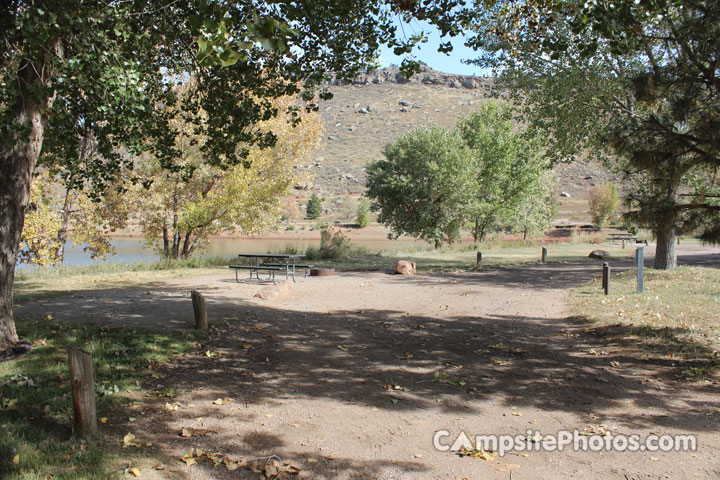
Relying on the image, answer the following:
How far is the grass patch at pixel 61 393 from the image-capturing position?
3.68m

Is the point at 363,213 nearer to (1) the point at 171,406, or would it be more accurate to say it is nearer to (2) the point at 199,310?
(2) the point at 199,310

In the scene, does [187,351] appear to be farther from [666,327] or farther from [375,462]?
[666,327]

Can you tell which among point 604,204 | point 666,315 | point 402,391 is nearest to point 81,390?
point 402,391

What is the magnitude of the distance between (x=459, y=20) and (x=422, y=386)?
533 centimetres

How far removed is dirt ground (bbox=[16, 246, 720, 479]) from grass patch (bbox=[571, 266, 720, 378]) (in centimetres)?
32

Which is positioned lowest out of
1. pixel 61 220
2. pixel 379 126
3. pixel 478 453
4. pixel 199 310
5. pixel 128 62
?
pixel 478 453

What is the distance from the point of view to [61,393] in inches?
196

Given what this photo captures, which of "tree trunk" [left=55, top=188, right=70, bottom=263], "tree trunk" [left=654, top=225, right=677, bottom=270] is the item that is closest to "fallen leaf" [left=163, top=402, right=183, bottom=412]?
"tree trunk" [left=55, top=188, right=70, bottom=263]

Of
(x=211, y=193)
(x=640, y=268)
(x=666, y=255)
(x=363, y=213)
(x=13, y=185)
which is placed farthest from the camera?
(x=363, y=213)

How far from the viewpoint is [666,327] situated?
8.18m

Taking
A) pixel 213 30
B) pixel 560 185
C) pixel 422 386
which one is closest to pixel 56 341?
pixel 422 386

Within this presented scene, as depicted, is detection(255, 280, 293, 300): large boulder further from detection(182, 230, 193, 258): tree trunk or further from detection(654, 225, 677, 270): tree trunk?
detection(654, 225, 677, 270): tree trunk

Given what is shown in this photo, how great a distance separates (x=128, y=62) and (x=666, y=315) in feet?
31.3

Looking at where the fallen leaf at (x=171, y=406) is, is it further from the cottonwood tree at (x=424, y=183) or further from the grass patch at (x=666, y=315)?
the cottonwood tree at (x=424, y=183)
